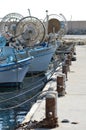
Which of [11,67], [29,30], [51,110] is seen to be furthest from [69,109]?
[29,30]

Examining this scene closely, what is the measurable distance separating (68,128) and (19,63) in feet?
38.3

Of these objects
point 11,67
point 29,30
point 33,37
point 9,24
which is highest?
point 9,24

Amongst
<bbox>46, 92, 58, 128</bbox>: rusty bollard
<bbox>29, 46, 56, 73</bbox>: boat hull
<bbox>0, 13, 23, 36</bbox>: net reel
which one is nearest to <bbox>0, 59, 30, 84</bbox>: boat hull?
<bbox>29, 46, 56, 73</bbox>: boat hull

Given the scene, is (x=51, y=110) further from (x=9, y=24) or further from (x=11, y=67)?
(x=9, y=24)

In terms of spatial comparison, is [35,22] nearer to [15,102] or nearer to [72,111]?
[15,102]

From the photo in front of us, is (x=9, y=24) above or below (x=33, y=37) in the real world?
above

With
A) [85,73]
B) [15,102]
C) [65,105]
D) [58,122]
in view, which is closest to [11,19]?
[85,73]

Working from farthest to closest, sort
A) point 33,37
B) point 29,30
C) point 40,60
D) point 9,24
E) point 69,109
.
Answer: point 9,24
point 40,60
point 33,37
point 29,30
point 69,109

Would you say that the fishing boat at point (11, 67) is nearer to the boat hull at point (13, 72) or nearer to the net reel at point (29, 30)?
the boat hull at point (13, 72)

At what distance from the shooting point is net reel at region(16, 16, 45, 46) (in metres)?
28.5

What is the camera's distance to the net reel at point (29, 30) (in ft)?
93.7

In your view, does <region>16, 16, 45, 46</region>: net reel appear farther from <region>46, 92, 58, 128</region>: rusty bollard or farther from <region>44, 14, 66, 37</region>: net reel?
<region>46, 92, 58, 128</region>: rusty bollard

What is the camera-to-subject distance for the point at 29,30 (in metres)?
28.6

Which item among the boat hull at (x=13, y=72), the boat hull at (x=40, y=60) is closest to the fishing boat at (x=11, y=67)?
the boat hull at (x=13, y=72)
